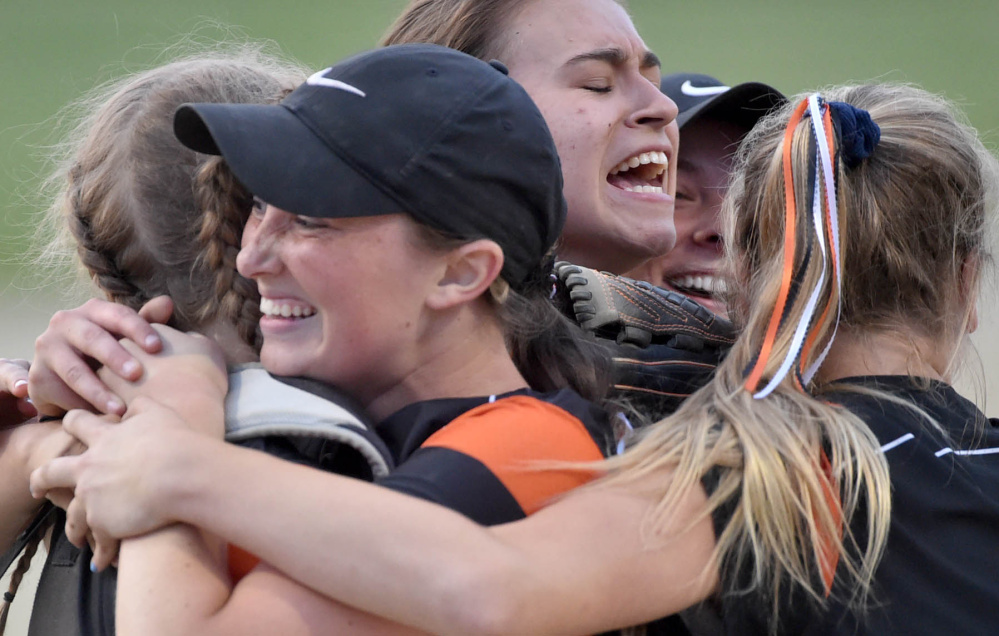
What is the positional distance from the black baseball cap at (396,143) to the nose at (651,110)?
765mm

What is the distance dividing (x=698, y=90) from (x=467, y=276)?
131 centimetres

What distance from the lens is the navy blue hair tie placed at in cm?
179

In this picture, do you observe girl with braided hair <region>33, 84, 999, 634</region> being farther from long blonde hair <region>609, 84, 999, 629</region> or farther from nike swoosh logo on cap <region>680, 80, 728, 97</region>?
nike swoosh logo on cap <region>680, 80, 728, 97</region>

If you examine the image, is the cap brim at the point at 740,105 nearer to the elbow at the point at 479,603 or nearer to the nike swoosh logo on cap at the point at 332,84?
the nike swoosh logo on cap at the point at 332,84

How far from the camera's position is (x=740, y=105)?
2588mm

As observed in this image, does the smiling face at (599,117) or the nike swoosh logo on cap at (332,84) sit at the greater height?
the nike swoosh logo on cap at (332,84)

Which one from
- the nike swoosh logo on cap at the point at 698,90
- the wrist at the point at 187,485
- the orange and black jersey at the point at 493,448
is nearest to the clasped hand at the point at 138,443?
the wrist at the point at 187,485

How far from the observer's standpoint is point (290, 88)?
191 cm

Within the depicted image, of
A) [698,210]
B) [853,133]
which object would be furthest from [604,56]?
[853,133]

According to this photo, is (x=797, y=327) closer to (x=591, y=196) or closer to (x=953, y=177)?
(x=953, y=177)

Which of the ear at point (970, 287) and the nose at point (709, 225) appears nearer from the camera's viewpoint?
the ear at point (970, 287)

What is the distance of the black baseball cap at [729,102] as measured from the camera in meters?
2.54

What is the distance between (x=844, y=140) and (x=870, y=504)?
0.59 meters

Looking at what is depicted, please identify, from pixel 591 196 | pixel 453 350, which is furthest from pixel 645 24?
pixel 453 350
